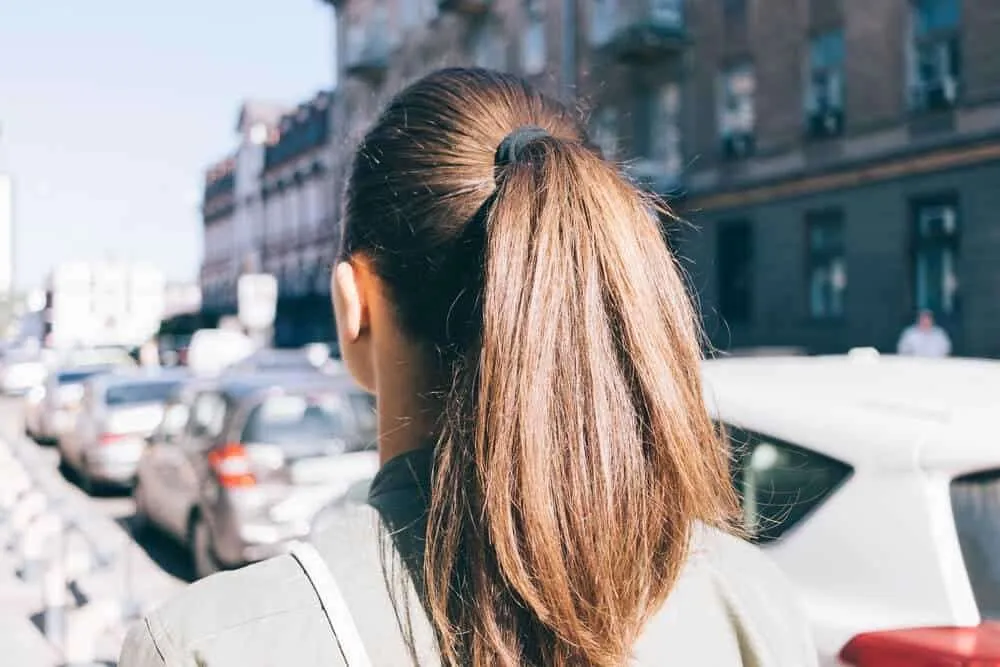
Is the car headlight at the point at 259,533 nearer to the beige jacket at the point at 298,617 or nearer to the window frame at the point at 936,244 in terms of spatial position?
the beige jacket at the point at 298,617

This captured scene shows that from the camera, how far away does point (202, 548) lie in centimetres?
775

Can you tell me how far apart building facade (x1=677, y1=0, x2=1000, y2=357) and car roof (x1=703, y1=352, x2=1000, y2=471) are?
45.9ft

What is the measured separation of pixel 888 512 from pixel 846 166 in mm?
18932

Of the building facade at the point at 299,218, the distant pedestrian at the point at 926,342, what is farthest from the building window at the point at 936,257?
the building facade at the point at 299,218

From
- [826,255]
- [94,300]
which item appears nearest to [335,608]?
[826,255]

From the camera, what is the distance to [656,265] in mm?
1291

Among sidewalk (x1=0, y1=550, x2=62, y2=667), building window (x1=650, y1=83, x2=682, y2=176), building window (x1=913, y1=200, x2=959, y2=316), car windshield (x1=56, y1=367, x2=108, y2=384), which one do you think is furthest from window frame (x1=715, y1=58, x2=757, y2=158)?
sidewalk (x1=0, y1=550, x2=62, y2=667)

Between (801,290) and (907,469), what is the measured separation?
1961 centimetres

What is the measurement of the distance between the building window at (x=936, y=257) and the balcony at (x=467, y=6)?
1711 cm

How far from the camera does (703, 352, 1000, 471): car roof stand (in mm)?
2451

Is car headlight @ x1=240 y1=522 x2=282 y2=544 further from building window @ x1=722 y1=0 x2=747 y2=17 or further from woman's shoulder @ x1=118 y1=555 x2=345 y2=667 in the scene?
building window @ x1=722 y1=0 x2=747 y2=17

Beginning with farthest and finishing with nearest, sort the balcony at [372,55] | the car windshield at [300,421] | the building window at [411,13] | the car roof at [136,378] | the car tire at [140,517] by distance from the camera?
the balcony at [372,55], the building window at [411,13], the car roof at [136,378], the car tire at [140,517], the car windshield at [300,421]

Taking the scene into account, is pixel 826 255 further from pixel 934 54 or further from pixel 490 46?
pixel 490 46

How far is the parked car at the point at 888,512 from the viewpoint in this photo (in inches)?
91.8
